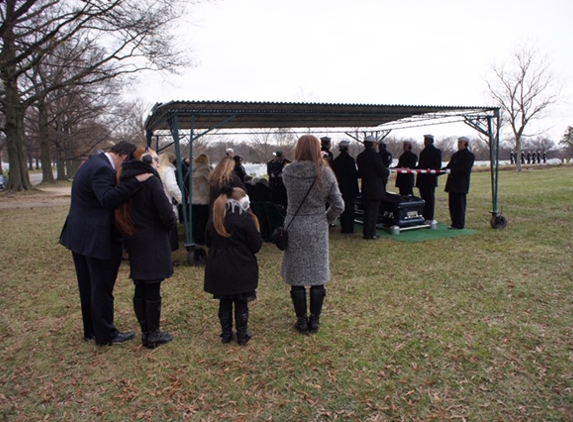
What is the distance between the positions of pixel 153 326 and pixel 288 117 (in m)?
7.20

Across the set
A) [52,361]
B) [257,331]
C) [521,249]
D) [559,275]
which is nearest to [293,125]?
[521,249]

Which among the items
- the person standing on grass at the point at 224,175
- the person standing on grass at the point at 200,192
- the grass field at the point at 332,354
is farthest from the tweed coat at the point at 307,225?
the person standing on grass at the point at 200,192

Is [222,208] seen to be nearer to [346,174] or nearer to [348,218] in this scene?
[346,174]

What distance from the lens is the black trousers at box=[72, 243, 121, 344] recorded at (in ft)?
12.4

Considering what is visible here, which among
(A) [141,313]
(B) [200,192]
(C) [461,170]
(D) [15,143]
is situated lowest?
(A) [141,313]

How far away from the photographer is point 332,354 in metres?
3.76

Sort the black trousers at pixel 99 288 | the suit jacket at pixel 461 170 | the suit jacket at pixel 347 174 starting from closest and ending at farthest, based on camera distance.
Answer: the black trousers at pixel 99 288 < the suit jacket at pixel 461 170 < the suit jacket at pixel 347 174

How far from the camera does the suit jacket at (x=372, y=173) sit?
8469 millimetres

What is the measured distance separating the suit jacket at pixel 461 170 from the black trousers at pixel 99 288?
7.31 m

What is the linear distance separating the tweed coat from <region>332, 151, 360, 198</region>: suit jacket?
511cm

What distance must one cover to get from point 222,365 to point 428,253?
484 cm

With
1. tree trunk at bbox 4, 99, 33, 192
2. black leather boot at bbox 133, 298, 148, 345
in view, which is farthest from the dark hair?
tree trunk at bbox 4, 99, 33, 192

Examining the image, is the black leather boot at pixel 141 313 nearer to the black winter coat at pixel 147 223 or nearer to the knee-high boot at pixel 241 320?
the black winter coat at pixel 147 223

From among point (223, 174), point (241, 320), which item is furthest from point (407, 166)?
point (241, 320)
